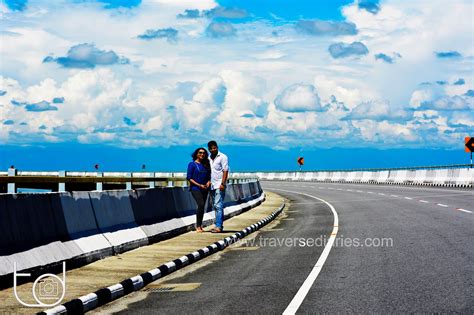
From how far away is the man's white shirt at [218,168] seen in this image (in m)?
17.8

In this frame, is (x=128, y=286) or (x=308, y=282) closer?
(x=128, y=286)

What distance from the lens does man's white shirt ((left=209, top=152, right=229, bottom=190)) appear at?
17828mm

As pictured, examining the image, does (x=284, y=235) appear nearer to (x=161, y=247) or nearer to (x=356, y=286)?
(x=161, y=247)

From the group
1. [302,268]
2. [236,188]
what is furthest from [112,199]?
[236,188]

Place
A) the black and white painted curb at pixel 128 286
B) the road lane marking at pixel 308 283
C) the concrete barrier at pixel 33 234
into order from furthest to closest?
the concrete barrier at pixel 33 234 → the road lane marking at pixel 308 283 → the black and white painted curb at pixel 128 286

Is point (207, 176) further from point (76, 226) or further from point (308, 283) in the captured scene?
point (308, 283)

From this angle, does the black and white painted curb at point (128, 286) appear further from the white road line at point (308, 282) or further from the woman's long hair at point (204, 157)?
the woman's long hair at point (204, 157)

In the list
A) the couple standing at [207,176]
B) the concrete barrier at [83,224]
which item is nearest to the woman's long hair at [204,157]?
the couple standing at [207,176]

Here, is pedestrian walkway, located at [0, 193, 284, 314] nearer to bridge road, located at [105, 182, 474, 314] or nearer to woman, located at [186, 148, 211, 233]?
bridge road, located at [105, 182, 474, 314]

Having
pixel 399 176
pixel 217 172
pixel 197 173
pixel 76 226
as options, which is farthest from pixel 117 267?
pixel 399 176

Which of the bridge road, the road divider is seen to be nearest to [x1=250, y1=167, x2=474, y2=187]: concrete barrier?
the bridge road

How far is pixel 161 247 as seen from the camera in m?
14.7

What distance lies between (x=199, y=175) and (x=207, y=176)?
244 millimetres

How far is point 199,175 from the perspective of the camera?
57.8 ft
